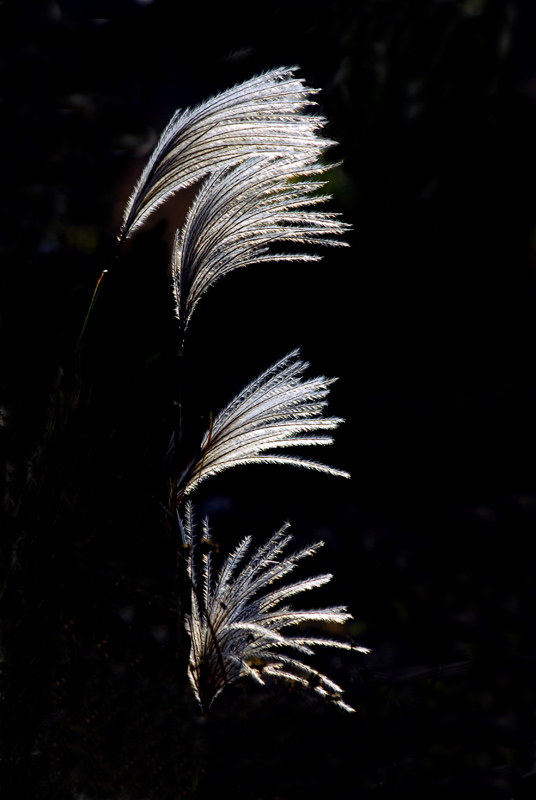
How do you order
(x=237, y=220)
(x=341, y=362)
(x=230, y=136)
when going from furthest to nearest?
(x=341, y=362) < (x=237, y=220) < (x=230, y=136)

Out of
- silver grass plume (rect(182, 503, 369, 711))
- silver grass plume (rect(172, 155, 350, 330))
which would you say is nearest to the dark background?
silver grass plume (rect(182, 503, 369, 711))

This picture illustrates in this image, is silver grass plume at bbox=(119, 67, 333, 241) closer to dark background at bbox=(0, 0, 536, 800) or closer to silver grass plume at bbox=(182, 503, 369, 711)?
dark background at bbox=(0, 0, 536, 800)

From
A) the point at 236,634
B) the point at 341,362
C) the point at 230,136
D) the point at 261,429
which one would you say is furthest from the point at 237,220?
the point at 341,362

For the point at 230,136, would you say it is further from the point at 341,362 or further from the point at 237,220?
the point at 341,362

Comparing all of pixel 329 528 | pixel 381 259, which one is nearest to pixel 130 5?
pixel 381 259

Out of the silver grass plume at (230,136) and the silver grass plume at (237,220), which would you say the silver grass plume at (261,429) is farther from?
the silver grass plume at (230,136)

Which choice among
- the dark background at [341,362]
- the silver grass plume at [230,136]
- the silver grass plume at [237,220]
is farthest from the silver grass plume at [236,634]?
the silver grass plume at [230,136]
